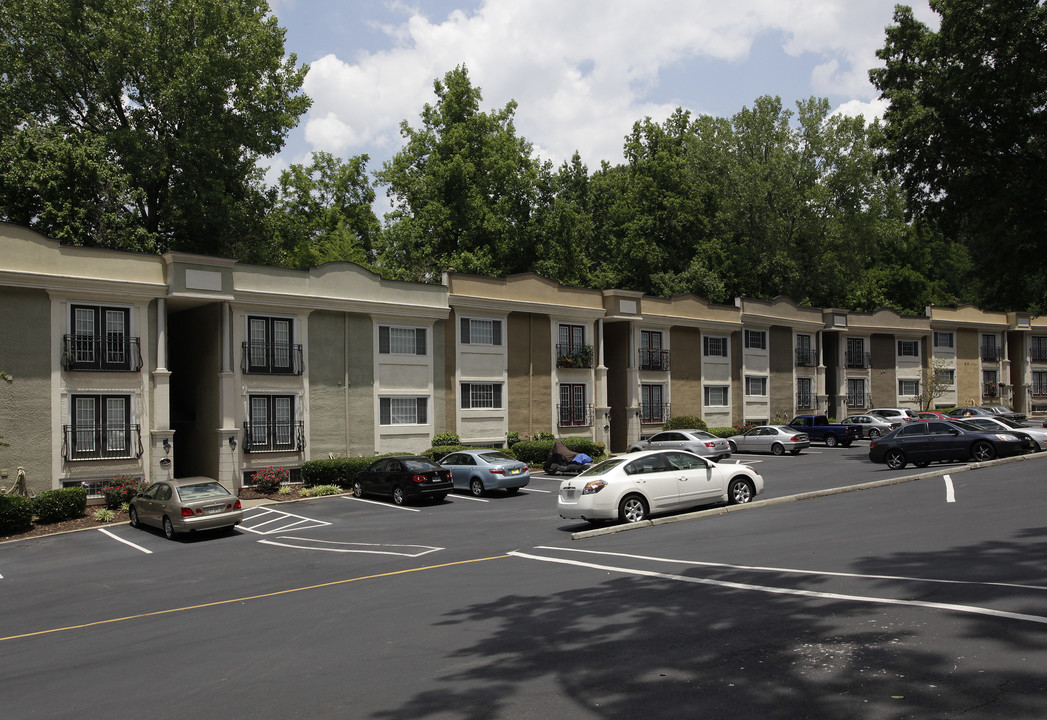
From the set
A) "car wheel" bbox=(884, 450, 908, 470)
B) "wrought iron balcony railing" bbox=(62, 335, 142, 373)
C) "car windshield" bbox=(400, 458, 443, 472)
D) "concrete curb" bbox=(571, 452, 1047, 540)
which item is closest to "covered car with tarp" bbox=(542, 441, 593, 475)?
"car windshield" bbox=(400, 458, 443, 472)

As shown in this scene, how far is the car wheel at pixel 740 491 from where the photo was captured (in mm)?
18281

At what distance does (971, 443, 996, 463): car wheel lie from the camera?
2412cm

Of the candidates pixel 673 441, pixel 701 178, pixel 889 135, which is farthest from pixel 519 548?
pixel 701 178

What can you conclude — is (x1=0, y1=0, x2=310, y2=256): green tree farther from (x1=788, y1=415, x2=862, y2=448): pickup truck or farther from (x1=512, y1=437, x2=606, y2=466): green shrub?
(x1=788, y1=415, x2=862, y2=448): pickup truck

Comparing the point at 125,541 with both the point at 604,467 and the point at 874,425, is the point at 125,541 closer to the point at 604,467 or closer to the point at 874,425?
the point at 604,467

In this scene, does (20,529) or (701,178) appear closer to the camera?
(20,529)

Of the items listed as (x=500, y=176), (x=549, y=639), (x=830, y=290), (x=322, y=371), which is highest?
(x=500, y=176)

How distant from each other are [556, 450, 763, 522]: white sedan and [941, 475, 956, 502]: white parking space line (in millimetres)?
4522

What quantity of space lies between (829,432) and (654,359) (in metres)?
9.25

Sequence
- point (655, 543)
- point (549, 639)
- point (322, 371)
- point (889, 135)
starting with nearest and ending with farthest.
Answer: point (549, 639) → point (655, 543) → point (322, 371) → point (889, 135)

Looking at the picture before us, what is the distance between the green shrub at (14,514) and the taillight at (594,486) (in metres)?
16.2

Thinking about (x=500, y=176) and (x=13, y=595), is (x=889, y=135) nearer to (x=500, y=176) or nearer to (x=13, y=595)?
(x=500, y=176)

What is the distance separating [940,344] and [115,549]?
2092 inches

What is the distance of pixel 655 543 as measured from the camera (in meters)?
14.3
